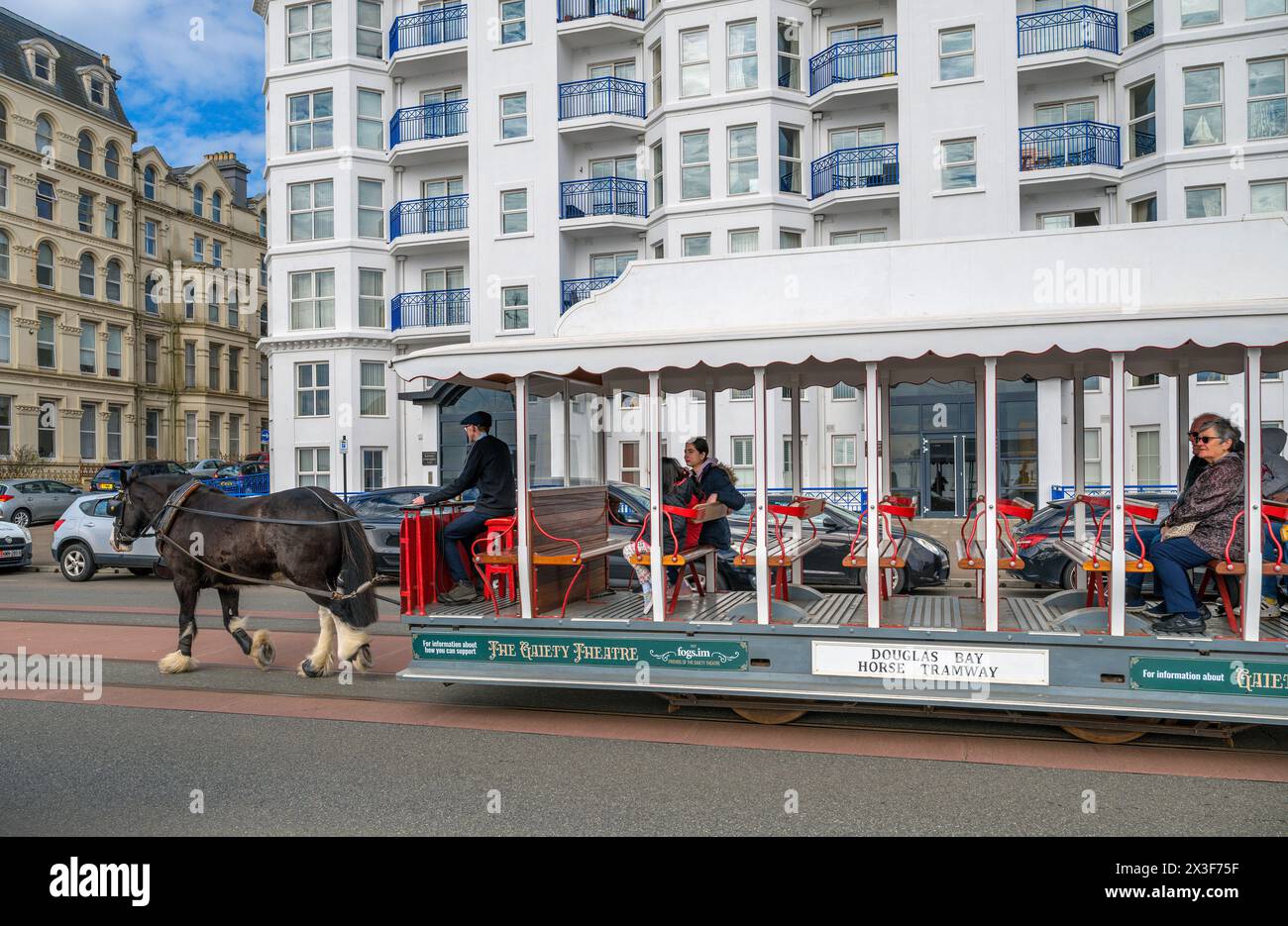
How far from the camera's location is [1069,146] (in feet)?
82.0

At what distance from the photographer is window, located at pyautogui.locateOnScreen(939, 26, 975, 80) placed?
24.5 meters

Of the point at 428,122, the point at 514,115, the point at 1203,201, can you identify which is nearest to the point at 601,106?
the point at 514,115

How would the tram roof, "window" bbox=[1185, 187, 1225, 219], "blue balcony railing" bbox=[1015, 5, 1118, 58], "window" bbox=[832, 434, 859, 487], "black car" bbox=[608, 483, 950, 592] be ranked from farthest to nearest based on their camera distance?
"window" bbox=[832, 434, 859, 487]
"blue balcony railing" bbox=[1015, 5, 1118, 58]
"window" bbox=[1185, 187, 1225, 219]
"black car" bbox=[608, 483, 950, 592]
the tram roof

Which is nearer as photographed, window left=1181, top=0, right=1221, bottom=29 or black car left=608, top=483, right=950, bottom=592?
black car left=608, top=483, right=950, bottom=592

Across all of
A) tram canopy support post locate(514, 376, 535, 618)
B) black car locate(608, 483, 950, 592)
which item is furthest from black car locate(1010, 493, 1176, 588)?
tram canopy support post locate(514, 376, 535, 618)

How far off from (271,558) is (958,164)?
21.7 meters

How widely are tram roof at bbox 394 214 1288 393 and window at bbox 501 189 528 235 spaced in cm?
2194

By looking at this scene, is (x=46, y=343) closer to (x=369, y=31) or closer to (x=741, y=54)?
(x=369, y=31)

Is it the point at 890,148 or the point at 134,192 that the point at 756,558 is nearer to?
the point at 890,148

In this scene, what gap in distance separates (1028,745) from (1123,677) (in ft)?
2.64

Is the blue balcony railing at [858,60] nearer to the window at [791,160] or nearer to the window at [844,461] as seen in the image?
the window at [791,160]

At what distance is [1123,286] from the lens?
647 cm

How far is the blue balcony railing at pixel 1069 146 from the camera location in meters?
24.7

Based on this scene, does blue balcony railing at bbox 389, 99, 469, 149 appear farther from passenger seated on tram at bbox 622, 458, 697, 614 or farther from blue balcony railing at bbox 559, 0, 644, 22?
passenger seated on tram at bbox 622, 458, 697, 614
